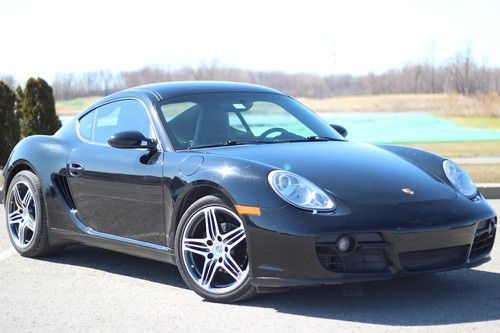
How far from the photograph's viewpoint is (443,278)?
677 centimetres

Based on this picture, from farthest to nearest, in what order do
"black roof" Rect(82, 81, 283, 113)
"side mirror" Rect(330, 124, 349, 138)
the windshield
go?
"side mirror" Rect(330, 124, 349, 138) → "black roof" Rect(82, 81, 283, 113) → the windshield

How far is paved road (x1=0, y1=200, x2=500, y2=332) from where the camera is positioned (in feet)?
17.7

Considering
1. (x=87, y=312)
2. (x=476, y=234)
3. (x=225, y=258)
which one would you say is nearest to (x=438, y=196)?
(x=476, y=234)

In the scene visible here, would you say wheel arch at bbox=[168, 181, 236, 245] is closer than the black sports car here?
No

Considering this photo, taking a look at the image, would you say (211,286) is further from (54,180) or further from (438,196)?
(54,180)

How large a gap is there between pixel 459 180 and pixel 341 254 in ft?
4.27

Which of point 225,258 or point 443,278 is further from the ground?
point 225,258

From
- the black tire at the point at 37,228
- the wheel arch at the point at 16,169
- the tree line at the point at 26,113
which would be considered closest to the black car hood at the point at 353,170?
the black tire at the point at 37,228

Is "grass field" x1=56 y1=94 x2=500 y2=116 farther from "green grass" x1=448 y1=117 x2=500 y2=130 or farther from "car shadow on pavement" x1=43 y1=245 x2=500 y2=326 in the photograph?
"car shadow on pavement" x1=43 y1=245 x2=500 y2=326

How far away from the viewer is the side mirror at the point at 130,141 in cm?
665

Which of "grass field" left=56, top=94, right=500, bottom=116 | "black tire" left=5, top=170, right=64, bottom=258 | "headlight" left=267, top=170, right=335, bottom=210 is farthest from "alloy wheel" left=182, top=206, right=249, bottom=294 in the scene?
"grass field" left=56, top=94, right=500, bottom=116

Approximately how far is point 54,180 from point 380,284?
277 cm

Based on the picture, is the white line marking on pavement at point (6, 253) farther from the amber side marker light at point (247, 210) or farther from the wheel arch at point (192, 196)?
the amber side marker light at point (247, 210)

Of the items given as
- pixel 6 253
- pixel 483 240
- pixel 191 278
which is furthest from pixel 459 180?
pixel 6 253
